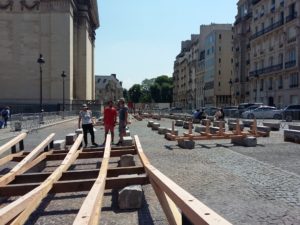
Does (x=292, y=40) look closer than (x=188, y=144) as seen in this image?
No

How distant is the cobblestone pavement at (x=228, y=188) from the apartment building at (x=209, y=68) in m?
83.1

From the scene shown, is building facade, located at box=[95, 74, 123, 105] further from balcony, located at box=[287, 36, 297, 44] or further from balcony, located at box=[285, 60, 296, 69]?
balcony, located at box=[287, 36, 297, 44]

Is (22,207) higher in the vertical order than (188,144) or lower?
higher

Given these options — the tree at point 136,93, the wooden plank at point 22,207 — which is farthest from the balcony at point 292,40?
the tree at point 136,93

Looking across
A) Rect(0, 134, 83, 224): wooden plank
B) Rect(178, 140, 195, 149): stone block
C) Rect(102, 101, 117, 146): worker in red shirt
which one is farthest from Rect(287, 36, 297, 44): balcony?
Rect(0, 134, 83, 224): wooden plank

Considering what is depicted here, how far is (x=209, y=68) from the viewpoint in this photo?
328 feet

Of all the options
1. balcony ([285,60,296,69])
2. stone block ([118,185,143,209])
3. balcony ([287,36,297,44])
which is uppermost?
balcony ([287,36,297,44])

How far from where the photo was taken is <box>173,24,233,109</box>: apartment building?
95.3m

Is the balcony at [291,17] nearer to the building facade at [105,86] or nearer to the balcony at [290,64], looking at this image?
the balcony at [290,64]

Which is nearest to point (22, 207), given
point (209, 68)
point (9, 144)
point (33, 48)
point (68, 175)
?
point (68, 175)

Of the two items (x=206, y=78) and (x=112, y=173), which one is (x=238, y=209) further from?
(x=206, y=78)

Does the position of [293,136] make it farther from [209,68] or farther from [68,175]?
[209,68]

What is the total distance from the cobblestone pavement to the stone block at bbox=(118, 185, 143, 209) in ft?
0.50

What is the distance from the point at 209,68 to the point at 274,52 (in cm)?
3762
